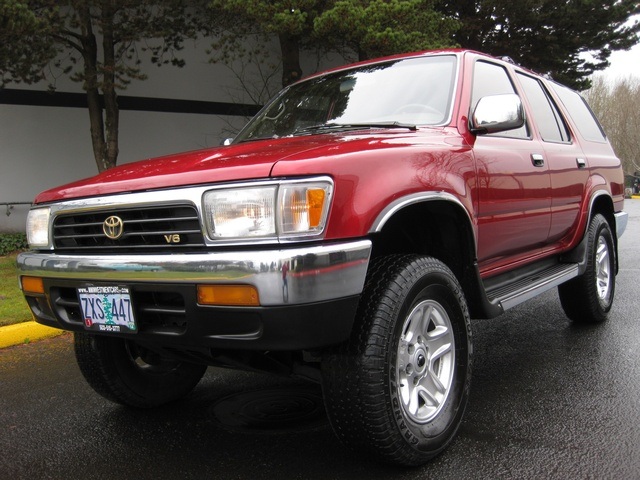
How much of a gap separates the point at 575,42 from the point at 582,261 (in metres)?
13.0

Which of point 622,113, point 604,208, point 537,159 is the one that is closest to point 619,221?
point 604,208

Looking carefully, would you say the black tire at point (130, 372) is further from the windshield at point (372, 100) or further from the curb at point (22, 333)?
the curb at point (22, 333)

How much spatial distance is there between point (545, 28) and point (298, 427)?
15002 millimetres

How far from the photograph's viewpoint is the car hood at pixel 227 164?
2225 mm

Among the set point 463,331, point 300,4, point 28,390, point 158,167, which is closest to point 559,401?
point 463,331

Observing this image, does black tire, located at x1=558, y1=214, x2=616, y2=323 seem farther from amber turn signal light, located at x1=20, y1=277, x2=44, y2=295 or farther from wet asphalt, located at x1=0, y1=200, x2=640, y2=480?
amber turn signal light, located at x1=20, y1=277, x2=44, y2=295

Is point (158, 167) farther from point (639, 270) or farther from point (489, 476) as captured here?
point (639, 270)

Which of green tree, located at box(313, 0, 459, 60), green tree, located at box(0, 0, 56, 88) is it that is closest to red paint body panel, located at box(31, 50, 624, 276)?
green tree, located at box(0, 0, 56, 88)

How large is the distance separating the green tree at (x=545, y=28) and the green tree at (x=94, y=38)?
7292mm

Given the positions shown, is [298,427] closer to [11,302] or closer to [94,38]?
[11,302]

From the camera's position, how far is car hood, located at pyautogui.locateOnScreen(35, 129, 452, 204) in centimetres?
222

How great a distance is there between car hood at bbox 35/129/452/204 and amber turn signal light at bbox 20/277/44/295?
377 mm

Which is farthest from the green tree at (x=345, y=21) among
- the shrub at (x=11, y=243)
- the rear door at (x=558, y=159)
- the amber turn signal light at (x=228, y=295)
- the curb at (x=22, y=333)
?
the amber turn signal light at (x=228, y=295)

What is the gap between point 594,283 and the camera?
14.9 ft
